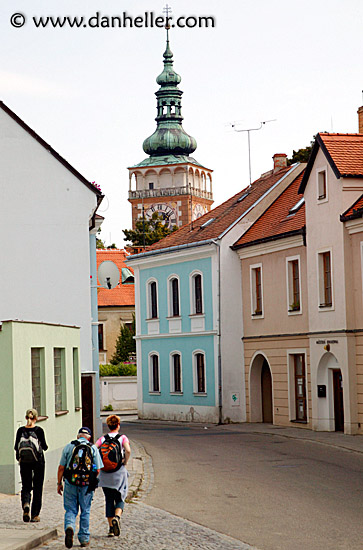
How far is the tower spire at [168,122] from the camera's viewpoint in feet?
440

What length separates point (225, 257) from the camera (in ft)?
128

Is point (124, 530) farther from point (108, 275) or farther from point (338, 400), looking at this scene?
point (338, 400)

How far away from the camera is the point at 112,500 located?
504 inches

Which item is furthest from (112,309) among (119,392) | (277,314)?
(277,314)

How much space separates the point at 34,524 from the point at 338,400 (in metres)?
19.9

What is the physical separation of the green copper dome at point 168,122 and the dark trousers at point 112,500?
124025mm

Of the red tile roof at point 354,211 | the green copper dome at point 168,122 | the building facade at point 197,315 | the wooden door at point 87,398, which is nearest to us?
the wooden door at point 87,398

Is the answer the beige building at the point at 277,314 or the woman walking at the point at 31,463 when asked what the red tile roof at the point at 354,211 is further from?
the woman walking at the point at 31,463

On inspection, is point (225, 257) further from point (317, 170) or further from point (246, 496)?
point (246, 496)

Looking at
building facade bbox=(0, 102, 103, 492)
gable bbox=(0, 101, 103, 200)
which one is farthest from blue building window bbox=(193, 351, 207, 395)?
gable bbox=(0, 101, 103, 200)

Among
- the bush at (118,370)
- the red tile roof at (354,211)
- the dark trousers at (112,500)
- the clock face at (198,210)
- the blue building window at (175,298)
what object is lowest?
the dark trousers at (112,500)

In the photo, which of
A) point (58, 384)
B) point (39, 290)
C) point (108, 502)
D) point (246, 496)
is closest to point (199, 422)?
point (39, 290)

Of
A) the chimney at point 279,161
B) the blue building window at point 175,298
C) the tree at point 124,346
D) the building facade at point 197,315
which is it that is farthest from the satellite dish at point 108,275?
the tree at point 124,346

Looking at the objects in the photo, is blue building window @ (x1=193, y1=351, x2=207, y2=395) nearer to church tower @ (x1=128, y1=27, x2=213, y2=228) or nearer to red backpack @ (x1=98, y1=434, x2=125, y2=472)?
red backpack @ (x1=98, y1=434, x2=125, y2=472)
